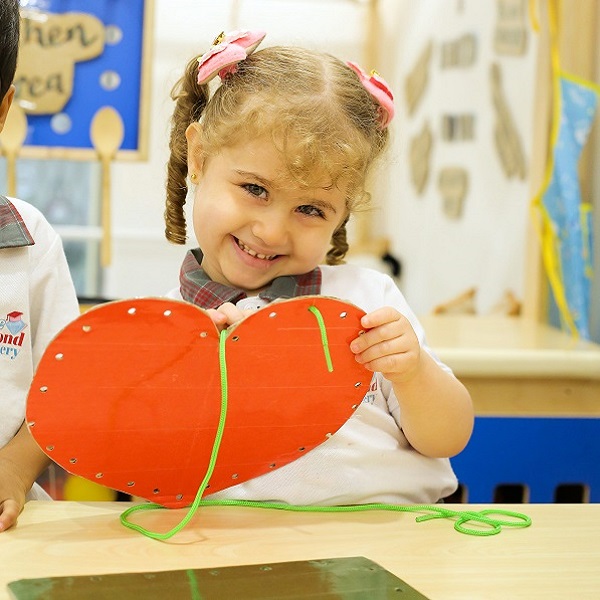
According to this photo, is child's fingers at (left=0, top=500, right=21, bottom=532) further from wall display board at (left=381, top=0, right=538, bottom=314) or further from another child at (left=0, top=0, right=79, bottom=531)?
wall display board at (left=381, top=0, right=538, bottom=314)

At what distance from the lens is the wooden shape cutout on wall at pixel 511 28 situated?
240 centimetres

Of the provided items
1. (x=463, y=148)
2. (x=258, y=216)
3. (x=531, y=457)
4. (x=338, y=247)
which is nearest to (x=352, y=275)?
(x=338, y=247)

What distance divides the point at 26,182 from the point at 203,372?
219cm

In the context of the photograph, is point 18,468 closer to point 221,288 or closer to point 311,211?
point 221,288

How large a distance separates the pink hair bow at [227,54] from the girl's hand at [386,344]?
1.16 feet

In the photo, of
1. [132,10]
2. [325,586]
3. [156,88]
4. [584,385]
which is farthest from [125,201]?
[325,586]

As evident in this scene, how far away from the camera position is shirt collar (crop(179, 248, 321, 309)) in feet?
3.28

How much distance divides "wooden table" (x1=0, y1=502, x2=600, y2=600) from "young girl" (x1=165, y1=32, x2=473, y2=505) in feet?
0.33

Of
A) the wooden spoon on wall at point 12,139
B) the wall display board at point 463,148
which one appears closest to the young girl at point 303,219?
the wooden spoon on wall at point 12,139

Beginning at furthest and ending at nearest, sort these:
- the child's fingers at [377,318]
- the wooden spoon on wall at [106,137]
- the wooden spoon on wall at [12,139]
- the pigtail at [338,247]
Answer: the wooden spoon on wall at [106,137]
the wooden spoon on wall at [12,139]
the pigtail at [338,247]
the child's fingers at [377,318]

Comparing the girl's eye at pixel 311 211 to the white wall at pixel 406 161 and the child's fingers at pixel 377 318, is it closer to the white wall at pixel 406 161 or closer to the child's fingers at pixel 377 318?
the child's fingers at pixel 377 318

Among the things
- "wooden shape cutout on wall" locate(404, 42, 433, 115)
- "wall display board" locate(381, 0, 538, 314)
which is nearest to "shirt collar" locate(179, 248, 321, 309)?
"wall display board" locate(381, 0, 538, 314)

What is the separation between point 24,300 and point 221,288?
0.21 metres

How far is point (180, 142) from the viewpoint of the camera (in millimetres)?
1100
